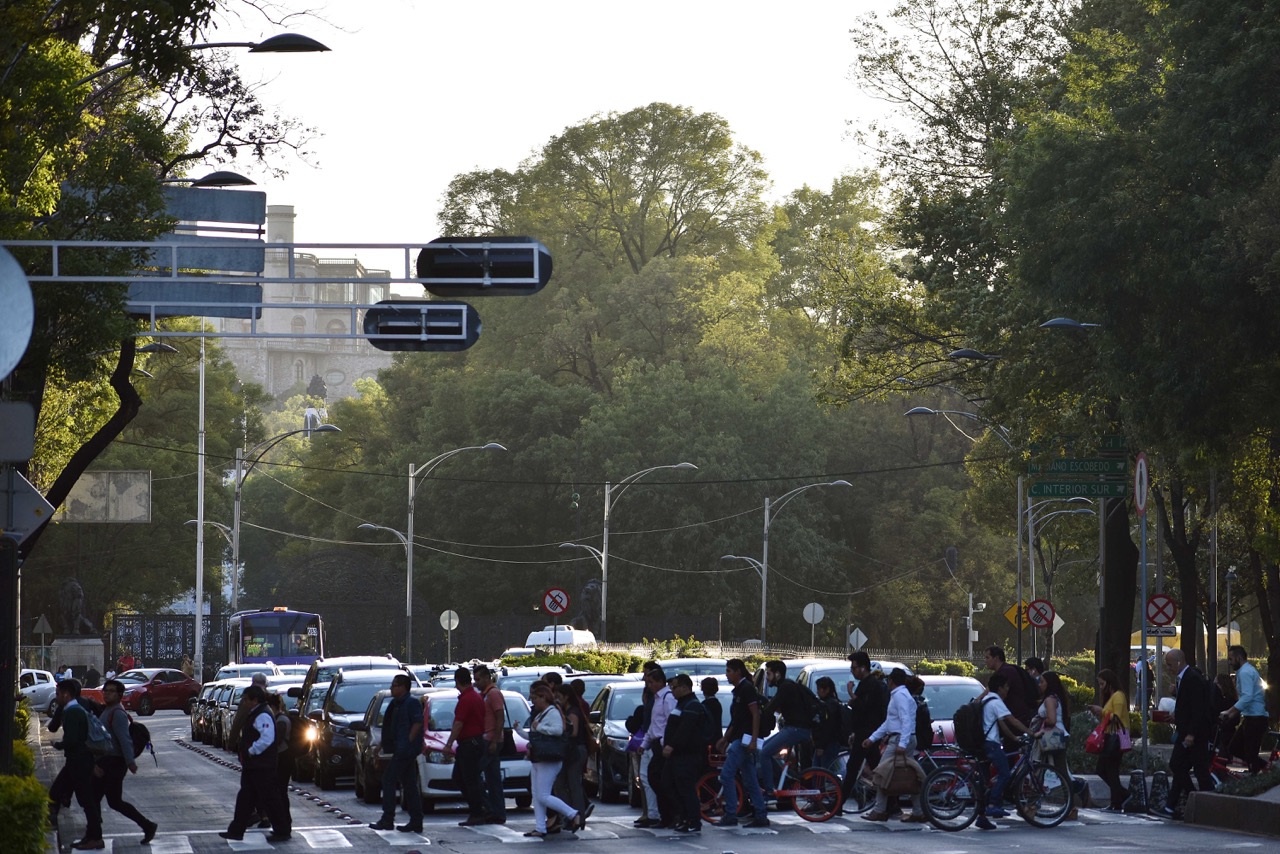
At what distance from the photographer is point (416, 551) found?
73.7 m

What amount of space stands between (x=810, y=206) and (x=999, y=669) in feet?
221

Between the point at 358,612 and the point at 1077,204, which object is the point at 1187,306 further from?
the point at 358,612

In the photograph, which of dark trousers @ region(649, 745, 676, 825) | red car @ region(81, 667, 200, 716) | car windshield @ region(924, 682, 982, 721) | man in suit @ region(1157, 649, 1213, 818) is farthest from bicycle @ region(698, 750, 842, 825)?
red car @ region(81, 667, 200, 716)

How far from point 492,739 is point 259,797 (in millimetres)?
2737

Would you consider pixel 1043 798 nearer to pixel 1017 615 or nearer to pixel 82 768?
pixel 82 768

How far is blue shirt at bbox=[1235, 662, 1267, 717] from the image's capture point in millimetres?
22594

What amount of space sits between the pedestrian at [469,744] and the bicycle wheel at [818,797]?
3319 mm

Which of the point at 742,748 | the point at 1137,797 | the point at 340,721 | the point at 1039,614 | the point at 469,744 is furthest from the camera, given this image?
the point at 1039,614

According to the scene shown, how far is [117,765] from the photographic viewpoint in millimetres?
18594

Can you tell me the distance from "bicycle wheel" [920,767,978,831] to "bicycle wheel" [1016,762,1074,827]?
1.92 feet

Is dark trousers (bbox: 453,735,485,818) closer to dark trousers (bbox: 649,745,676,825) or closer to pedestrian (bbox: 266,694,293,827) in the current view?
dark trousers (bbox: 649,745,676,825)

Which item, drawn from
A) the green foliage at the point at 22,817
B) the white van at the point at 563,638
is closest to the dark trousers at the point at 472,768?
the green foliage at the point at 22,817

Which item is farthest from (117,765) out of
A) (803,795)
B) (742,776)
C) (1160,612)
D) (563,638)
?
(563,638)


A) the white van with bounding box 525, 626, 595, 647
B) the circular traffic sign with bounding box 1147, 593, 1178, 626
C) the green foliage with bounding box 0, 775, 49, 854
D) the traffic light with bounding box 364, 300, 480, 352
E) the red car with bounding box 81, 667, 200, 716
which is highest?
the traffic light with bounding box 364, 300, 480, 352
